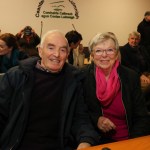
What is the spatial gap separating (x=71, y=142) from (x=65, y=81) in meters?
0.45

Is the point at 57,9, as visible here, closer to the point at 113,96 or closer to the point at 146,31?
the point at 146,31

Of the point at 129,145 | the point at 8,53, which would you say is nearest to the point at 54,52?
the point at 129,145

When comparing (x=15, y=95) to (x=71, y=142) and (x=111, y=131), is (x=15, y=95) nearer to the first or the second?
(x=71, y=142)

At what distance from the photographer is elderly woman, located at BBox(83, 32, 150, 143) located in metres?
2.08

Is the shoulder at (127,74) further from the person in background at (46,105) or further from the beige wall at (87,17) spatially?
the beige wall at (87,17)

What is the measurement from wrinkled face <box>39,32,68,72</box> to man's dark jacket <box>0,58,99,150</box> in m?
0.10

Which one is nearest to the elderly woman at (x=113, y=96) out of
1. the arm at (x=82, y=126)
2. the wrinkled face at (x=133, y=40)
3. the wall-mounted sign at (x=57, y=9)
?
the arm at (x=82, y=126)

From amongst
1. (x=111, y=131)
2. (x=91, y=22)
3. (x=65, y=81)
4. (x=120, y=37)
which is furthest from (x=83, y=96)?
(x=120, y=37)

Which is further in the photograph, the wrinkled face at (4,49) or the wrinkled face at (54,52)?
the wrinkled face at (4,49)

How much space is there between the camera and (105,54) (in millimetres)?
2102

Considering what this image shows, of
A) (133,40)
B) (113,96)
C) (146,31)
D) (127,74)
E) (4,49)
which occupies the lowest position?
(113,96)

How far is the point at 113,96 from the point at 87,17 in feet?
15.2

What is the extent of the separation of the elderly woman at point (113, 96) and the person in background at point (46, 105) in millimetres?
130

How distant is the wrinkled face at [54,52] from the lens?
1984mm
